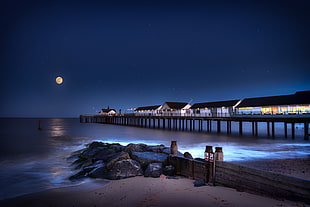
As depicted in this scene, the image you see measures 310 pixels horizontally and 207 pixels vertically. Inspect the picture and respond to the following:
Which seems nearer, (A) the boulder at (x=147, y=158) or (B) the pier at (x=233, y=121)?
(A) the boulder at (x=147, y=158)

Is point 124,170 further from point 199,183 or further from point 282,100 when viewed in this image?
point 282,100

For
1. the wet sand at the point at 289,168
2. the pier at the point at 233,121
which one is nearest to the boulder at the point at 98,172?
the wet sand at the point at 289,168

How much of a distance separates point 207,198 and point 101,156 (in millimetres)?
9019

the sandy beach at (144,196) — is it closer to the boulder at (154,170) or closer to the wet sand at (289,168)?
the boulder at (154,170)

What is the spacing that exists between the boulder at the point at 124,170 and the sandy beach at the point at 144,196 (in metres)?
0.37

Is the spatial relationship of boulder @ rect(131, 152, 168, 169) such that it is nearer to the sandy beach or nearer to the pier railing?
the sandy beach

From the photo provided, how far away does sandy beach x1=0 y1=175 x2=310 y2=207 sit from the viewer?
7004 mm

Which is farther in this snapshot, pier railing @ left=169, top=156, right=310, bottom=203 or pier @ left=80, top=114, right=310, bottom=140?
pier @ left=80, top=114, right=310, bottom=140

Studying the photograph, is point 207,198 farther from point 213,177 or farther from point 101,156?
point 101,156

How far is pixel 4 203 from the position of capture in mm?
8484

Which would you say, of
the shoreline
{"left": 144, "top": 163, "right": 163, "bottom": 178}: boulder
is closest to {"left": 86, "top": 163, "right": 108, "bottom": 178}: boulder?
the shoreline

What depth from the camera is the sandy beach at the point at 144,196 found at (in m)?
7.00

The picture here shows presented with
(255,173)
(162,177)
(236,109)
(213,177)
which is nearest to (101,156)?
(162,177)

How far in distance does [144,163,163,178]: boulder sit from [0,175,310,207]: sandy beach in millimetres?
307
